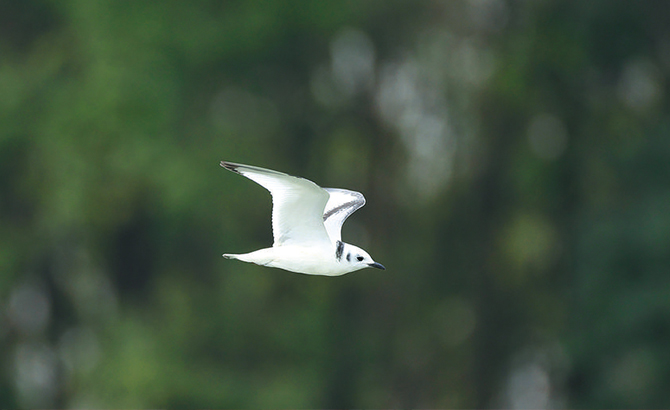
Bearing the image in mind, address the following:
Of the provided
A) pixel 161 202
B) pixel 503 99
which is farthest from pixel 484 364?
pixel 161 202

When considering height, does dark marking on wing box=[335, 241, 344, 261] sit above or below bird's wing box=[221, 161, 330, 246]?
below

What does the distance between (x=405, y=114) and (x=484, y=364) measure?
14.3 ft

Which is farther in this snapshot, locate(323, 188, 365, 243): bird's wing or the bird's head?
locate(323, 188, 365, 243): bird's wing

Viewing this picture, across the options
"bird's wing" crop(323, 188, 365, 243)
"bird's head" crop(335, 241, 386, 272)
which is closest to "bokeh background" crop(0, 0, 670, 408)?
"bird's wing" crop(323, 188, 365, 243)

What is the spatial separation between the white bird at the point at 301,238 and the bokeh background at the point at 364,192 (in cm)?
1025

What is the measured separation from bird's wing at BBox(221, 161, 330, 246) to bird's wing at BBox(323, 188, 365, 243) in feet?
2.19

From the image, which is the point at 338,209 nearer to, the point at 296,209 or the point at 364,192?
the point at 296,209

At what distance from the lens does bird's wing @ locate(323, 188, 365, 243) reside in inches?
429

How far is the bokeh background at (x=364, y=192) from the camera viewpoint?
68.1 feet

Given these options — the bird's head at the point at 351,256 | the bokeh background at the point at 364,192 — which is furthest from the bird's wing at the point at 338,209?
the bokeh background at the point at 364,192

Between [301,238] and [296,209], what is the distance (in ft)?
0.83

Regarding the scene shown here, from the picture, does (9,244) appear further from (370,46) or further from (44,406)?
(370,46)

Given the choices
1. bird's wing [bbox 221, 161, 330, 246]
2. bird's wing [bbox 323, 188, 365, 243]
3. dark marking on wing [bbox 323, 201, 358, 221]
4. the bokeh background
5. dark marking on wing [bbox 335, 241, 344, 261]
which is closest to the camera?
bird's wing [bbox 221, 161, 330, 246]

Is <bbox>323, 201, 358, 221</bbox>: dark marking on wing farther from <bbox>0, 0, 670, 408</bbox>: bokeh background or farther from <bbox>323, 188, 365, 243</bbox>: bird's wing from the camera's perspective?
<bbox>0, 0, 670, 408</bbox>: bokeh background
